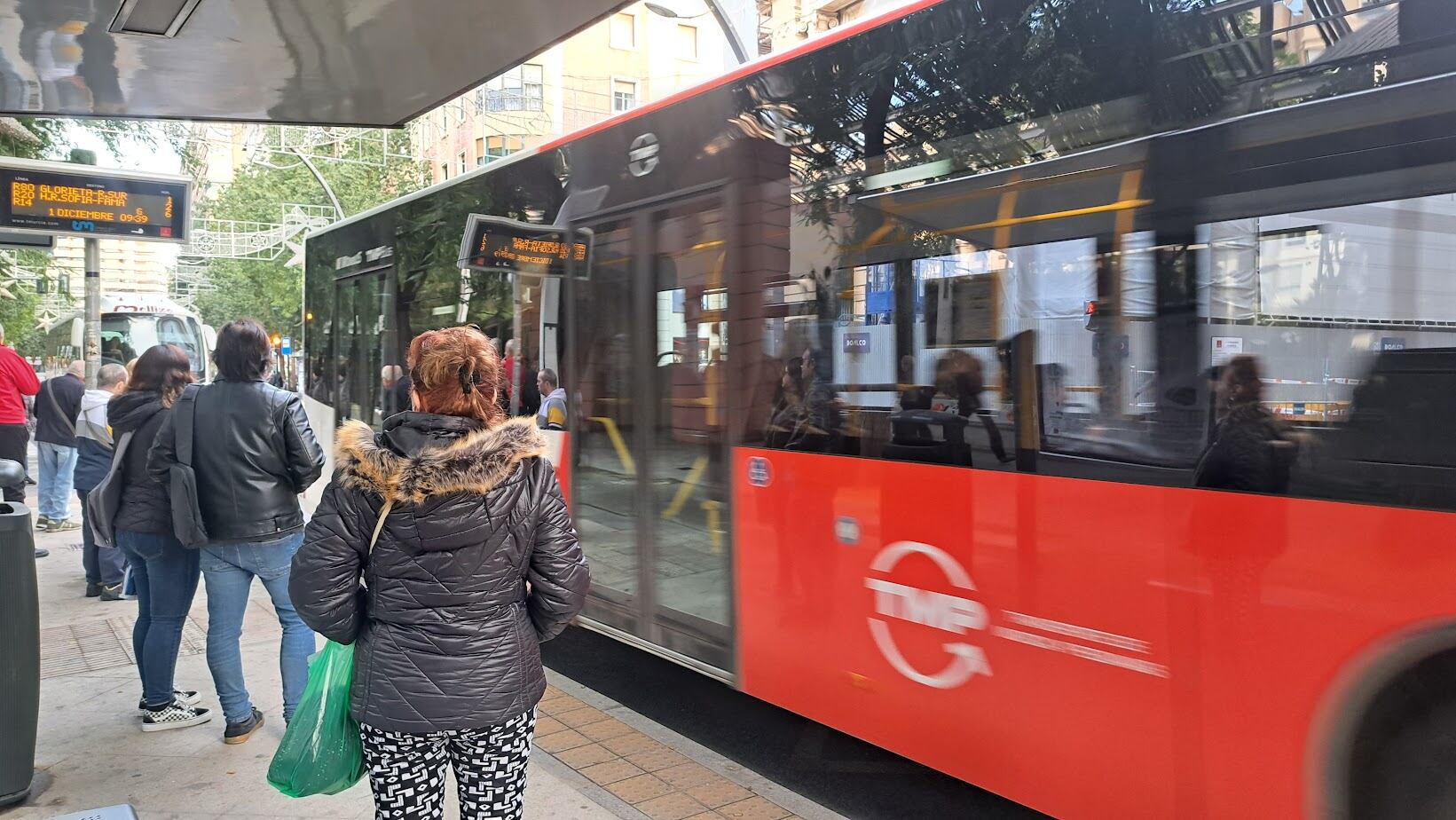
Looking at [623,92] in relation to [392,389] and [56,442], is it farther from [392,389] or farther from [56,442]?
[392,389]

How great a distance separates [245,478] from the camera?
4.42 m

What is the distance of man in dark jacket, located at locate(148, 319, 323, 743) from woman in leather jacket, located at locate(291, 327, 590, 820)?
2024 mm

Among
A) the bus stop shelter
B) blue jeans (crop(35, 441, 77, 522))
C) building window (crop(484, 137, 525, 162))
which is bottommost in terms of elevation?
blue jeans (crop(35, 441, 77, 522))

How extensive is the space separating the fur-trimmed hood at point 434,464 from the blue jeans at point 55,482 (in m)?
11.1

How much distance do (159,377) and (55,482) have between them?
820 cm

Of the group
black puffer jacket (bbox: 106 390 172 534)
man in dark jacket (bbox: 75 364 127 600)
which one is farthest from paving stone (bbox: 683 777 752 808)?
man in dark jacket (bbox: 75 364 127 600)

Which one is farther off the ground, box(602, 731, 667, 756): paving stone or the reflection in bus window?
the reflection in bus window

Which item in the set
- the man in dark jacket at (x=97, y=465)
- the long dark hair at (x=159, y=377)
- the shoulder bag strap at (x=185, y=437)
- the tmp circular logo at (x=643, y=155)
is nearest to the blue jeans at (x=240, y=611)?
the shoulder bag strap at (x=185, y=437)

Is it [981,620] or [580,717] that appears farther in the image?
[580,717]

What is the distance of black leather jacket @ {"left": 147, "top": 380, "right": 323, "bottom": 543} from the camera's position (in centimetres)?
440

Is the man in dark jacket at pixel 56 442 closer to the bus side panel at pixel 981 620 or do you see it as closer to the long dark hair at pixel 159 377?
the long dark hair at pixel 159 377

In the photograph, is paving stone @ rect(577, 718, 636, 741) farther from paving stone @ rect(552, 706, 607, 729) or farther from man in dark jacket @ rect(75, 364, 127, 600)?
man in dark jacket @ rect(75, 364, 127, 600)

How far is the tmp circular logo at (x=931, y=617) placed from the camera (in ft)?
12.0

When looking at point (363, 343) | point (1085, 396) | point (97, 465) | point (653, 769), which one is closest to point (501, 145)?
point (363, 343)
